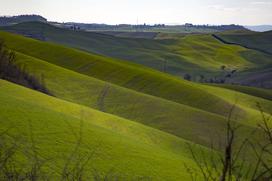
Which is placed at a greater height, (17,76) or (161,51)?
(17,76)

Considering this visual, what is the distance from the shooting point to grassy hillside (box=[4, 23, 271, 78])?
150 meters

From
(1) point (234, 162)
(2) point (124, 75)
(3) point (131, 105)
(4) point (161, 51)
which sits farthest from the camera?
(4) point (161, 51)

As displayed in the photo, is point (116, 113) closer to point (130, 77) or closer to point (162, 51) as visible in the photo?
point (130, 77)

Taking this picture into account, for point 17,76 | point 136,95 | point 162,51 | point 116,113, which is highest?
point 17,76

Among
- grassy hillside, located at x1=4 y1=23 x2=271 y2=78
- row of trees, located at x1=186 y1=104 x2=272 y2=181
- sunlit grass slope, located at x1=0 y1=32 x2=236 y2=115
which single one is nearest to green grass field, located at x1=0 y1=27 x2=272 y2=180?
sunlit grass slope, located at x1=0 y1=32 x2=236 y2=115

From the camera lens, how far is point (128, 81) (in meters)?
58.2

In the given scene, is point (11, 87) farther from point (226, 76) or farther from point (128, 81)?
point (226, 76)

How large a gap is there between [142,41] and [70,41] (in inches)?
1628

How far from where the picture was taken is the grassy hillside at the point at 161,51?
15025 centimetres

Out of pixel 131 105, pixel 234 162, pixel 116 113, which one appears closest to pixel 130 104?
pixel 131 105

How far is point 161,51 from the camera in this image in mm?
175875

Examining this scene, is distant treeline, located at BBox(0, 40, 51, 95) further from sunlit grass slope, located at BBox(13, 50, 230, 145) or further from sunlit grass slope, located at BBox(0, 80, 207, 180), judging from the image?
sunlit grass slope, located at BBox(0, 80, 207, 180)

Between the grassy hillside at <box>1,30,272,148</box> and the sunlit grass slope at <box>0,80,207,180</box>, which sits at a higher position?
the sunlit grass slope at <box>0,80,207,180</box>

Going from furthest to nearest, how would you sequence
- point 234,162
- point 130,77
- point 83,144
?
point 130,77, point 83,144, point 234,162
